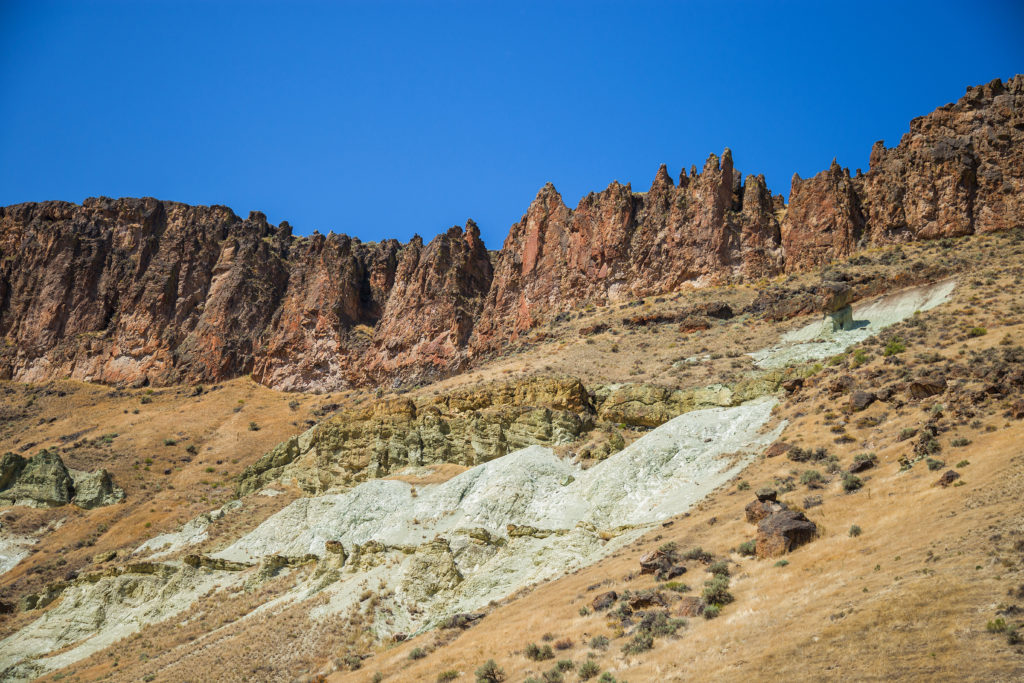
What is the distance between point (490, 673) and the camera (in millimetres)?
19734

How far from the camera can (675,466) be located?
1366 inches

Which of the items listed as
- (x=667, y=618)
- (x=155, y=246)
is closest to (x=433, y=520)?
(x=667, y=618)

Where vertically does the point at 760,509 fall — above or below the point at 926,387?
below

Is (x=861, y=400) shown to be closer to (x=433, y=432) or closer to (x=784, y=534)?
(x=784, y=534)

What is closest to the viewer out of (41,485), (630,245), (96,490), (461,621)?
(461,621)

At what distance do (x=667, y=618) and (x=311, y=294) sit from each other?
281ft

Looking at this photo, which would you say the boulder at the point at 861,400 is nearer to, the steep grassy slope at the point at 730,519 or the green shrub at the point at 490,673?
the steep grassy slope at the point at 730,519

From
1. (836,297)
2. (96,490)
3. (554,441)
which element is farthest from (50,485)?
(836,297)

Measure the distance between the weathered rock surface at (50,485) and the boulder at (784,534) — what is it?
181 ft

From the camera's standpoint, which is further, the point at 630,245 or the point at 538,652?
the point at 630,245

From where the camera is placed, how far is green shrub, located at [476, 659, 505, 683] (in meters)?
19.6

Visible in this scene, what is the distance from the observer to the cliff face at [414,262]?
62781mm

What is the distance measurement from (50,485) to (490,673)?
5376cm

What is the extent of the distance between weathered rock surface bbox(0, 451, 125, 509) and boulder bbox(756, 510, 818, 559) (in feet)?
181
